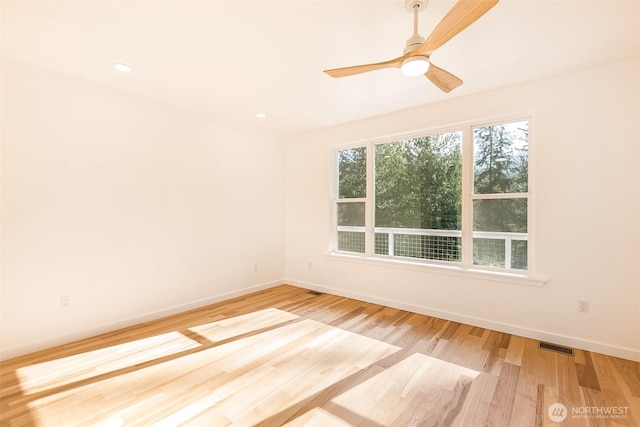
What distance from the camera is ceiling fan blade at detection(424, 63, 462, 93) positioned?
78.4 inches

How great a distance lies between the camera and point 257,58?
2.42 metres

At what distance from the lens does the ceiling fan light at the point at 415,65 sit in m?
1.79

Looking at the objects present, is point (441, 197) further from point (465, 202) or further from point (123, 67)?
point (123, 67)

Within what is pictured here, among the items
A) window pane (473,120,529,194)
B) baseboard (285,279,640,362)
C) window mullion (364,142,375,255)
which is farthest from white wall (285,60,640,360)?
window mullion (364,142,375,255)

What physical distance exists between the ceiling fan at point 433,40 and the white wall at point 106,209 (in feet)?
8.28

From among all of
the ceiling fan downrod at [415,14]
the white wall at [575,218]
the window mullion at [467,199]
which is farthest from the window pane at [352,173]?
the ceiling fan downrod at [415,14]

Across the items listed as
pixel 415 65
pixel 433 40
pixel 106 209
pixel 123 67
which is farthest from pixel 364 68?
pixel 106 209

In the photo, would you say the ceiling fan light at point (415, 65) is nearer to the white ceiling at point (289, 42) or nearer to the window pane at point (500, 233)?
the white ceiling at point (289, 42)

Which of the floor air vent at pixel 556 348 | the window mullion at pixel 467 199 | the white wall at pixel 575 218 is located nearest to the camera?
the white wall at pixel 575 218

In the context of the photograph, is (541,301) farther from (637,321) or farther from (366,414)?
(366,414)

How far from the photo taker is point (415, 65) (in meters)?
1.82

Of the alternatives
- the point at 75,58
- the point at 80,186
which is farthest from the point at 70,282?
the point at 75,58

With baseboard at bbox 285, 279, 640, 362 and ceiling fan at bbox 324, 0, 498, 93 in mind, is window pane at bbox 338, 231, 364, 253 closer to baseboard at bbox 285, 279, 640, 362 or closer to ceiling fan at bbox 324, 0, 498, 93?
baseboard at bbox 285, 279, 640, 362

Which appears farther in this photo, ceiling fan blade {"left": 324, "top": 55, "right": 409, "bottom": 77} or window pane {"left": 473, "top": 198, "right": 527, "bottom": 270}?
window pane {"left": 473, "top": 198, "right": 527, "bottom": 270}
